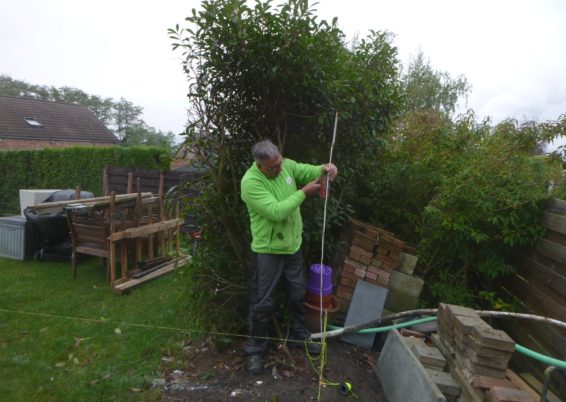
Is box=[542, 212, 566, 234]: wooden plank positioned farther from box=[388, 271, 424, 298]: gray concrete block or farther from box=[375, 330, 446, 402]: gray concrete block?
box=[375, 330, 446, 402]: gray concrete block

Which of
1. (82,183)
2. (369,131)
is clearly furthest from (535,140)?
(82,183)

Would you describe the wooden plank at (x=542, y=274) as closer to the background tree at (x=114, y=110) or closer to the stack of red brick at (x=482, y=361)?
the stack of red brick at (x=482, y=361)

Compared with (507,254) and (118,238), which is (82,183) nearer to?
(118,238)

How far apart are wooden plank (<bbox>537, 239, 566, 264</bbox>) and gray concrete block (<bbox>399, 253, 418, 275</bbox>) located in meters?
1.13

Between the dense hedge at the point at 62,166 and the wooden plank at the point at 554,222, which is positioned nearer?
the wooden plank at the point at 554,222

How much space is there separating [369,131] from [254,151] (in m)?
1.49

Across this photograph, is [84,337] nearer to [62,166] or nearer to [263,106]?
[263,106]

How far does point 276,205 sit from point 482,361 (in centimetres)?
174

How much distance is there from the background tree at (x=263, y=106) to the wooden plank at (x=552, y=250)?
5.93ft

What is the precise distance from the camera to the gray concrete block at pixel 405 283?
12.6ft

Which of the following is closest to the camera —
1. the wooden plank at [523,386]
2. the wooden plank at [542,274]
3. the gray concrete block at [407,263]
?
the wooden plank at [523,386]

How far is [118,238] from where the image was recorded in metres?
5.40

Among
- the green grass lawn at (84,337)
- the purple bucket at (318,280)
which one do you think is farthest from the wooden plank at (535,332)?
the green grass lawn at (84,337)

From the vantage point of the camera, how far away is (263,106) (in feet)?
11.1
